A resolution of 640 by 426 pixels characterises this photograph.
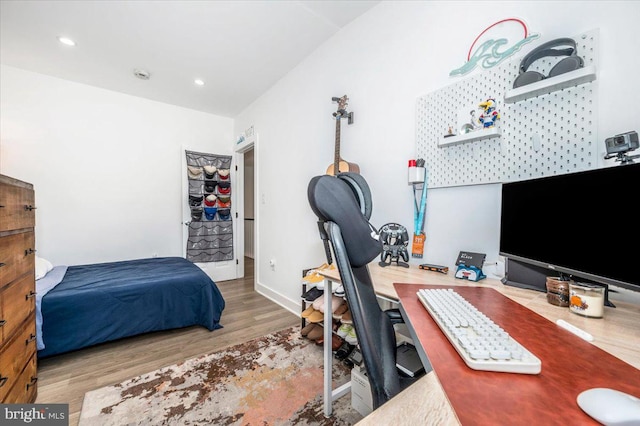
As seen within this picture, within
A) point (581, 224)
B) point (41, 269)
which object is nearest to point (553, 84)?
point (581, 224)

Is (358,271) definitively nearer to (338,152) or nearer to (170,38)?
(338,152)

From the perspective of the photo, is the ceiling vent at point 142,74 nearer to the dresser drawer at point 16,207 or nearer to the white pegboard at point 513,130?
the dresser drawer at point 16,207

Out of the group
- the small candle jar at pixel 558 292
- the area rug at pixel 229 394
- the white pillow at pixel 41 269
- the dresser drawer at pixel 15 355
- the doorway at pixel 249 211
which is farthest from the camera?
the doorway at pixel 249 211

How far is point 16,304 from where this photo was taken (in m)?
1.29

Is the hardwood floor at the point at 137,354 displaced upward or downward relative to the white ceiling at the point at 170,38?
downward

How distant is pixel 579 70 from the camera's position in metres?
1.01

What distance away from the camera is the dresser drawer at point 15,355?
1.14 m

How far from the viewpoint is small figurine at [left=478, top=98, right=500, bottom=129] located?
1311 mm

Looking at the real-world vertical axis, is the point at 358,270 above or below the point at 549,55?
below

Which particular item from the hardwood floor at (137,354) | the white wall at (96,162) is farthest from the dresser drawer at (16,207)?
the white wall at (96,162)

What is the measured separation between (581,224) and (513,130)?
62 centimetres

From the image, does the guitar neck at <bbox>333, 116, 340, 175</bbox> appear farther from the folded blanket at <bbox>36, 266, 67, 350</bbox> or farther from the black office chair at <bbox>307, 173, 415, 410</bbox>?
the folded blanket at <bbox>36, 266, 67, 350</bbox>

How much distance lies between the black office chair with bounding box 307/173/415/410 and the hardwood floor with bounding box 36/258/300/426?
1.80 meters

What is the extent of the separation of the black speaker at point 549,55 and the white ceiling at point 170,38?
1.33 meters
